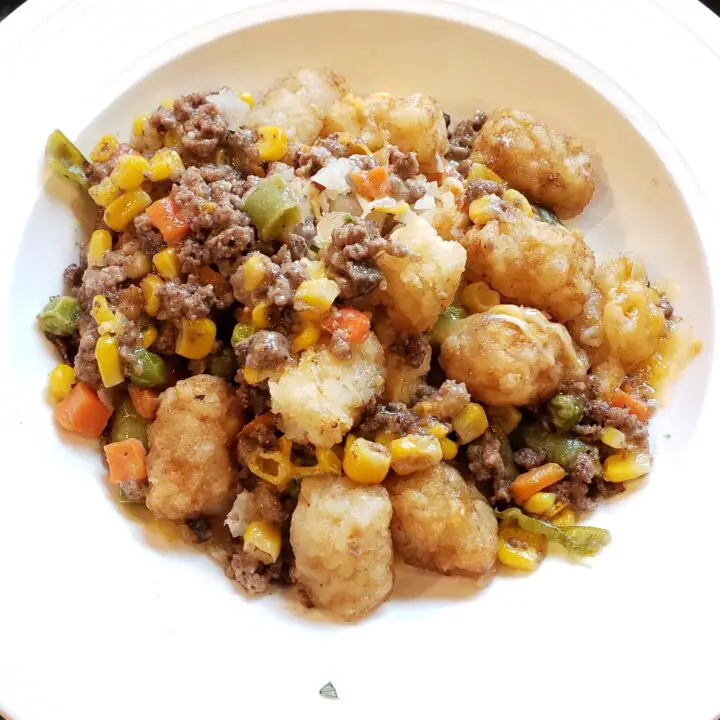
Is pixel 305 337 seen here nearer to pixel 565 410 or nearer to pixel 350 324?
pixel 350 324

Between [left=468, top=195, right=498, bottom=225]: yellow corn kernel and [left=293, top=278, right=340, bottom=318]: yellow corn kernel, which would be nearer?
[left=293, top=278, right=340, bottom=318]: yellow corn kernel

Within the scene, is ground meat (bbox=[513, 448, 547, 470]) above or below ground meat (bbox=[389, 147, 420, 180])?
below

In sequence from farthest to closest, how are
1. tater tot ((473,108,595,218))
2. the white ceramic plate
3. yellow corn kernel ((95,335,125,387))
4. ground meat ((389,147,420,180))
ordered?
1. tater tot ((473,108,595,218))
2. ground meat ((389,147,420,180))
3. yellow corn kernel ((95,335,125,387))
4. the white ceramic plate

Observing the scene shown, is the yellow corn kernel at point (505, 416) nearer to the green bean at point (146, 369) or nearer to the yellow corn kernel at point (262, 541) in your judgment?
the yellow corn kernel at point (262, 541)

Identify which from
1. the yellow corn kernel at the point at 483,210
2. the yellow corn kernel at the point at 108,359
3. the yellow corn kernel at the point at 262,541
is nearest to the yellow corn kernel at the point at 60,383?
the yellow corn kernel at the point at 108,359

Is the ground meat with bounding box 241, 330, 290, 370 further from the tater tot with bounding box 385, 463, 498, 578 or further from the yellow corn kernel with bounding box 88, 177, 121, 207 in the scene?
the yellow corn kernel with bounding box 88, 177, 121, 207

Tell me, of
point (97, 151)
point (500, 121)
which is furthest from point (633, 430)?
point (97, 151)

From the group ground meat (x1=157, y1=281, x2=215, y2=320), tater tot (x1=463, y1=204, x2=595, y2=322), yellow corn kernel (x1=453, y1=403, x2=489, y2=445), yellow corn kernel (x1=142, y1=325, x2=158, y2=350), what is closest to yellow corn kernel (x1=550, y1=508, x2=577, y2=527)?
yellow corn kernel (x1=453, y1=403, x2=489, y2=445)

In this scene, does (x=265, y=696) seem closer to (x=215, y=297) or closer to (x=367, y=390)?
(x=367, y=390)
